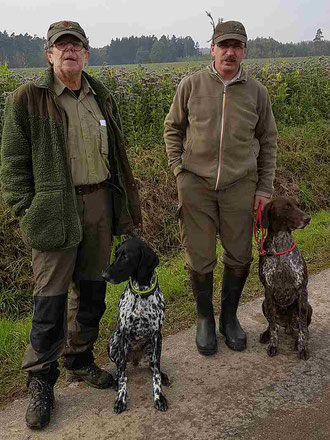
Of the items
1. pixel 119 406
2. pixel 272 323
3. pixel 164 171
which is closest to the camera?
pixel 119 406

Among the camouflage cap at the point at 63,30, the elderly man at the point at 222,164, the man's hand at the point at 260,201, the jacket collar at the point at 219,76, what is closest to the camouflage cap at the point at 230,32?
the elderly man at the point at 222,164

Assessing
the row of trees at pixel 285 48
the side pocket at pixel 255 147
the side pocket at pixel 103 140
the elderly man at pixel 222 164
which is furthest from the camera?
the row of trees at pixel 285 48

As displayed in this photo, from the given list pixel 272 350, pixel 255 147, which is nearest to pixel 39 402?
pixel 272 350

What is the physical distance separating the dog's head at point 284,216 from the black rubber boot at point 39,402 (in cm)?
200

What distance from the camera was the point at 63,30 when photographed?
2.90 metres

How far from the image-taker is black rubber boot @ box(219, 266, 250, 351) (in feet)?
12.8

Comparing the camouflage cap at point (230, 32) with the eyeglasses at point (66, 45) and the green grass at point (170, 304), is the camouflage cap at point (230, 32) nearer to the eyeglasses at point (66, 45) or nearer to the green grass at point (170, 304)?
the eyeglasses at point (66, 45)

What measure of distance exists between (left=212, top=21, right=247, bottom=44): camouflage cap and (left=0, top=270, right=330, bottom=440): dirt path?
247cm

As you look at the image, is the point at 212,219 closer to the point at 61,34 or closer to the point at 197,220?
the point at 197,220

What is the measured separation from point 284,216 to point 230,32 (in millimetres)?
1438

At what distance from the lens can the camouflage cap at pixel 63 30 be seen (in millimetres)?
2900

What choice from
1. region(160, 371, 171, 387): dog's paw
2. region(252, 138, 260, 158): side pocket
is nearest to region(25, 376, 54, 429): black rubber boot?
region(160, 371, 171, 387): dog's paw

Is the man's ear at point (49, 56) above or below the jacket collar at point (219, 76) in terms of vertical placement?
above

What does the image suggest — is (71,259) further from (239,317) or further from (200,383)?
(239,317)
